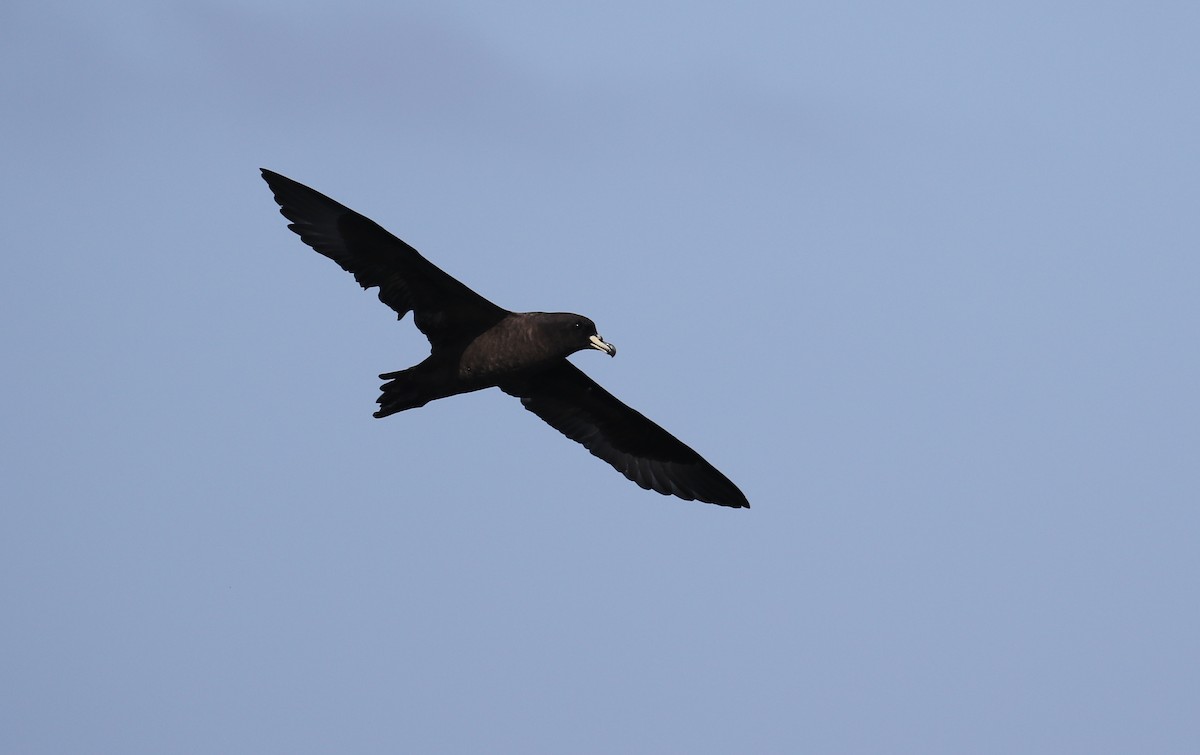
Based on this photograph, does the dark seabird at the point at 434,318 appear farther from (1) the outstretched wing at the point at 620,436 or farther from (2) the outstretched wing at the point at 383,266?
(1) the outstretched wing at the point at 620,436

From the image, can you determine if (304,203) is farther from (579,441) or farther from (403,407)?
(579,441)

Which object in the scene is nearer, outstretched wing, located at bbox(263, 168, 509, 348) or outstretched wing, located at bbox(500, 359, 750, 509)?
outstretched wing, located at bbox(263, 168, 509, 348)

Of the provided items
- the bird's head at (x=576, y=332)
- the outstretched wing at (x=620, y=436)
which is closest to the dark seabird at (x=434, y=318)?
the bird's head at (x=576, y=332)

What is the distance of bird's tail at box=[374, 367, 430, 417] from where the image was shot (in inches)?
854

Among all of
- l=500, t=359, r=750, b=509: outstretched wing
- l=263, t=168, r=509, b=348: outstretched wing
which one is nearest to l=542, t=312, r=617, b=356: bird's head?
l=263, t=168, r=509, b=348: outstretched wing

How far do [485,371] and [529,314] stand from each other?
796 millimetres

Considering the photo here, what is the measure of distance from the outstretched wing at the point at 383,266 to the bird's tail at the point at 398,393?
1.62ft

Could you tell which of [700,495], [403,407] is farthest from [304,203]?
[700,495]

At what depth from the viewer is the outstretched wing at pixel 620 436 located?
23469mm

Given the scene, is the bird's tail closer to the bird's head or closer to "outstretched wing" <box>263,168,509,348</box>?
"outstretched wing" <box>263,168,509,348</box>

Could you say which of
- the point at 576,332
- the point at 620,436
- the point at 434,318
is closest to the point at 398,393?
the point at 434,318

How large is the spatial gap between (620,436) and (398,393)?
3527 millimetres

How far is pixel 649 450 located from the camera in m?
24.4

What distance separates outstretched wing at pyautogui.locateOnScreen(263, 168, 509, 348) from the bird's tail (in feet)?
1.62
